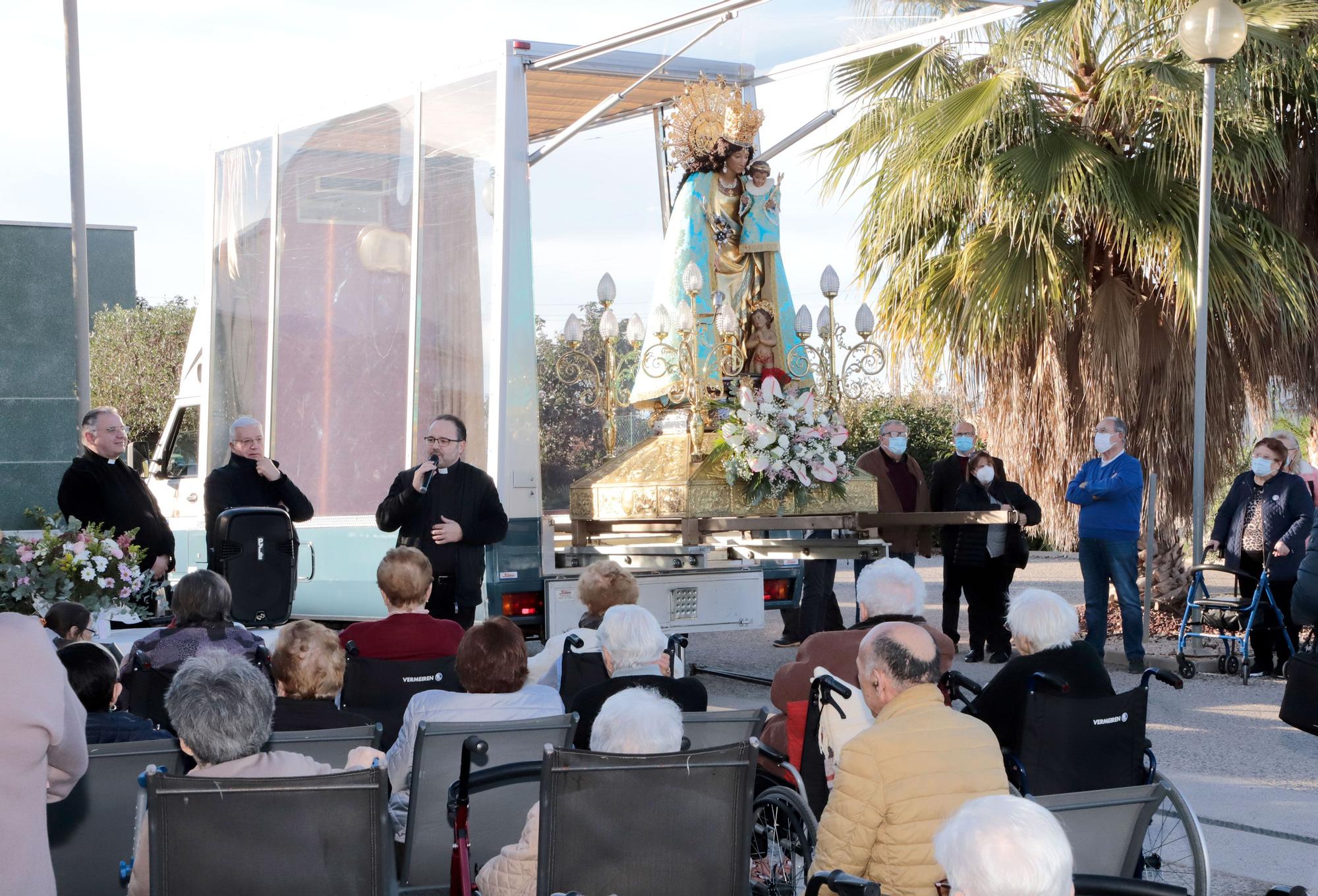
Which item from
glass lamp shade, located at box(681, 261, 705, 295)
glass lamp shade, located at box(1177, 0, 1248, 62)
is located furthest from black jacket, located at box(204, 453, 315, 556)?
glass lamp shade, located at box(1177, 0, 1248, 62)

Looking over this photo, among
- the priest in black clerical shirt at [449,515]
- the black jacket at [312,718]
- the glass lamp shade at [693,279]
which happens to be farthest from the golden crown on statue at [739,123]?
the black jacket at [312,718]

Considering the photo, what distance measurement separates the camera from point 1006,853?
230cm

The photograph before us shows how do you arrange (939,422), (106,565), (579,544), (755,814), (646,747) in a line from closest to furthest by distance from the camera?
(646,747), (755,814), (106,565), (579,544), (939,422)

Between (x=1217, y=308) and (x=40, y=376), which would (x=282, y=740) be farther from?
(x=1217, y=308)

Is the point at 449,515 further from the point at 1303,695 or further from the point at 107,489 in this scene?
the point at 1303,695

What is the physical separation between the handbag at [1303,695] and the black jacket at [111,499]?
18.9 ft

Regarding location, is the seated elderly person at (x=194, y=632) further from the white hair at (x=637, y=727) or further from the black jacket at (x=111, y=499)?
the black jacket at (x=111, y=499)

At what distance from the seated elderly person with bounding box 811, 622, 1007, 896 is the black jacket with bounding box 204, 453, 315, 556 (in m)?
5.33

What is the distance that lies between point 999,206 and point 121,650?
807 cm

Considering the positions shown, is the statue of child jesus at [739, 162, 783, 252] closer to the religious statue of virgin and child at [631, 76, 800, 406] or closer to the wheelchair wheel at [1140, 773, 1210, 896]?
the religious statue of virgin and child at [631, 76, 800, 406]

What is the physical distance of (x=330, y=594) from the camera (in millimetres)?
9445

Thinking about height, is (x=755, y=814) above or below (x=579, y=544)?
below

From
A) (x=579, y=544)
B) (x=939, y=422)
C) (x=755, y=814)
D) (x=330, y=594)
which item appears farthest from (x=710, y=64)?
(x=939, y=422)

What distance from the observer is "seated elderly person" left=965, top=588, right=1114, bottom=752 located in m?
4.66
